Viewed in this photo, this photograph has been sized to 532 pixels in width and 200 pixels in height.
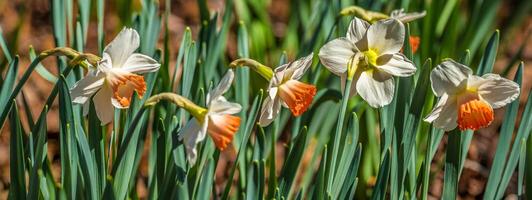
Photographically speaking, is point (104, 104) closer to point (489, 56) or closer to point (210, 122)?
point (210, 122)

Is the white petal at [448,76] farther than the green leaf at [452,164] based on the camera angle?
No

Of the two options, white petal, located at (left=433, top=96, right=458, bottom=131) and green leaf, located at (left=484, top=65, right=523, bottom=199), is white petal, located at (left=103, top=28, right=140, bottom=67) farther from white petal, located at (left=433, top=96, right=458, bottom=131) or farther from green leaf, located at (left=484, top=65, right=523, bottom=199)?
green leaf, located at (left=484, top=65, right=523, bottom=199)

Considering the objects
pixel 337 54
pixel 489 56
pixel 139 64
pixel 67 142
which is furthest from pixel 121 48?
pixel 489 56

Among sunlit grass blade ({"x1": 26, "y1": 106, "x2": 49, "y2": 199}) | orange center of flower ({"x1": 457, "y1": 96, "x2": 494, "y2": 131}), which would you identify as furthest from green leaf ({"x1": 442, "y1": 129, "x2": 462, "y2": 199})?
sunlit grass blade ({"x1": 26, "y1": 106, "x2": 49, "y2": 199})

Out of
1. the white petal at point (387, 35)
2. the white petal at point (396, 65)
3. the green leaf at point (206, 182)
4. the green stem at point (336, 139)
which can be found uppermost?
the white petal at point (387, 35)

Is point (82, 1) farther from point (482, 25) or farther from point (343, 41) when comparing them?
point (482, 25)

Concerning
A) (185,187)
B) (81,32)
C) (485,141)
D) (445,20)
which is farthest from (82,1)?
(485,141)

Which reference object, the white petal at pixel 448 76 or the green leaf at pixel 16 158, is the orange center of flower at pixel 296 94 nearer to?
the white petal at pixel 448 76

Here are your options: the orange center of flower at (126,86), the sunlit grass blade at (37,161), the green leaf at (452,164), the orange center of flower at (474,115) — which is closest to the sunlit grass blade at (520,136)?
the green leaf at (452,164)
